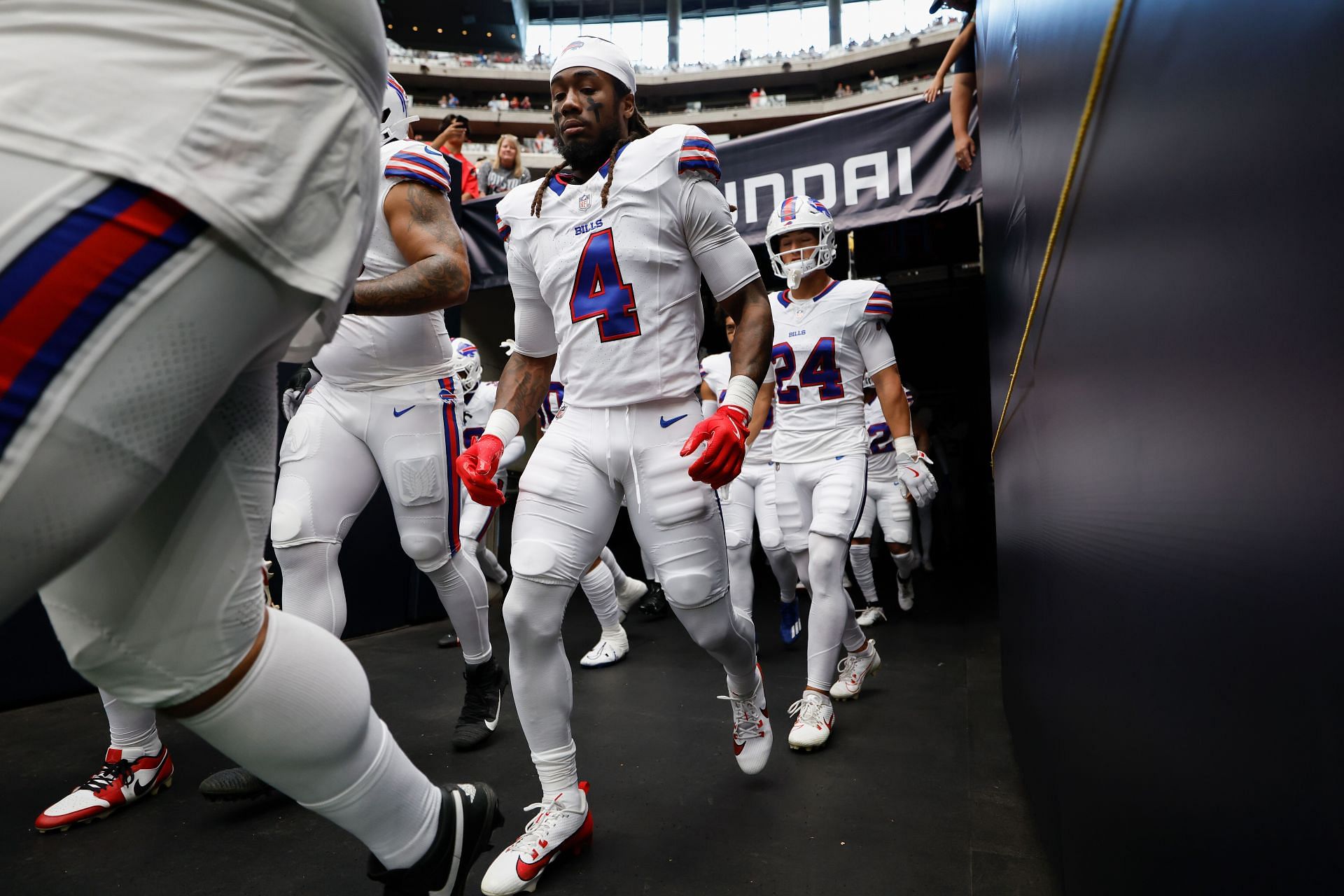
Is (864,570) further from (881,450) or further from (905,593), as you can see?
(881,450)

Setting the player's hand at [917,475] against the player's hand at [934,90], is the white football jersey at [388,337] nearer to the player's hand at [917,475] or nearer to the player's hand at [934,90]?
the player's hand at [917,475]

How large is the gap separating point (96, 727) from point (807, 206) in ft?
12.5

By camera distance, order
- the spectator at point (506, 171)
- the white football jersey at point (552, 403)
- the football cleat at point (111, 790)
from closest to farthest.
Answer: the football cleat at point (111, 790), the white football jersey at point (552, 403), the spectator at point (506, 171)

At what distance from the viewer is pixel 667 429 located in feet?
6.95

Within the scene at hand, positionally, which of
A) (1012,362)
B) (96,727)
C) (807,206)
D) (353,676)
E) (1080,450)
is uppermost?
(807,206)

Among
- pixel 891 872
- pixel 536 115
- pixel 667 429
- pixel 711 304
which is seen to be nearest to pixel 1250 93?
pixel 667 429

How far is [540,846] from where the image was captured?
1.91m

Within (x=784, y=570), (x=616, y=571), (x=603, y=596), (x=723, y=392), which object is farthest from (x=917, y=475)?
(x=616, y=571)

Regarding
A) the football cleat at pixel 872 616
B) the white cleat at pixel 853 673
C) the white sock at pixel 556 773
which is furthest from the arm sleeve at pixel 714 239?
the football cleat at pixel 872 616

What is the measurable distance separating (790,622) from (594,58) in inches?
130

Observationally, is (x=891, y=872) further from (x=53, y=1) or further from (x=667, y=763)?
(x=53, y=1)

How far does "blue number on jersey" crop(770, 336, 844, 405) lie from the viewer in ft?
11.8

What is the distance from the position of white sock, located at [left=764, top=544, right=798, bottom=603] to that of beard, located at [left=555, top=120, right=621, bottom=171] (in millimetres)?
2829

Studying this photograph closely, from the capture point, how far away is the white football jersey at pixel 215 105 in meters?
0.71
